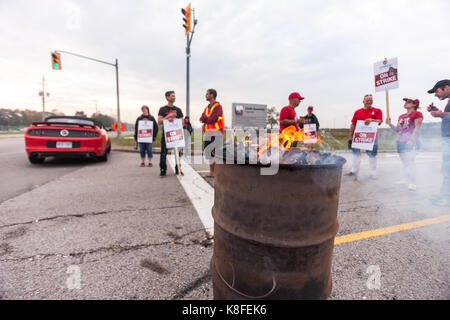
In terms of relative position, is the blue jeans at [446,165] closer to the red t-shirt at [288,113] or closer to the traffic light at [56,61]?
the red t-shirt at [288,113]

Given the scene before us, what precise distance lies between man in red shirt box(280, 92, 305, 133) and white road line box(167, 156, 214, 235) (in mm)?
1871

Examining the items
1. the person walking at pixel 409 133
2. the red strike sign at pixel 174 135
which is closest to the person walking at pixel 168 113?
the red strike sign at pixel 174 135

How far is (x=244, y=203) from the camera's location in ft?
4.14

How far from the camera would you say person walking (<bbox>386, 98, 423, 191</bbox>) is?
4.21 meters

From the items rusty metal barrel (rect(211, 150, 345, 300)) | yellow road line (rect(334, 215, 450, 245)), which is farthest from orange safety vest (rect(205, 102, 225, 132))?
rusty metal barrel (rect(211, 150, 345, 300))

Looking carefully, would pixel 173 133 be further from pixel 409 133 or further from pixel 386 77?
pixel 409 133

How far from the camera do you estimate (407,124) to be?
4.37m

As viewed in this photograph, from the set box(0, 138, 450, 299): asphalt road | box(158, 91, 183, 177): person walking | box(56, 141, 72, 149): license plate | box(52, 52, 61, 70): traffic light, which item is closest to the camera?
box(0, 138, 450, 299): asphalt road

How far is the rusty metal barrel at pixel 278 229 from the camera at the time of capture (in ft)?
3.89

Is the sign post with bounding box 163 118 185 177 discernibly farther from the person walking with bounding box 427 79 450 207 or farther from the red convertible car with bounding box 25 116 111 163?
the person walking with bounding box 427 79 450 207

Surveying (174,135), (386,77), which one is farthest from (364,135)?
(174,135)

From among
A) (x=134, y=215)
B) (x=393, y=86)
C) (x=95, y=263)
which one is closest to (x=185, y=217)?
(x=134, y=215)

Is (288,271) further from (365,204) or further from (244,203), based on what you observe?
(365,204)

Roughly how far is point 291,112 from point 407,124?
2333 mm
